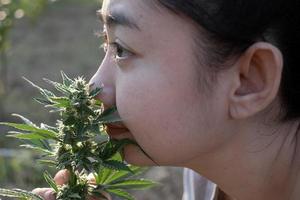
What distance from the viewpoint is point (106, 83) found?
1.88m

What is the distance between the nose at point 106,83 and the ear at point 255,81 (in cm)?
29

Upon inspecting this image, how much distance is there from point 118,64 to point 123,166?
0.27m

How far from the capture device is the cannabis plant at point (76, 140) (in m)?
1.73

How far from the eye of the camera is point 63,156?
1.74m

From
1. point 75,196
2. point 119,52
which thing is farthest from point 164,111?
point 75,196

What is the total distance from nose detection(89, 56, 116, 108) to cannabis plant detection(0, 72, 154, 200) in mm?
26

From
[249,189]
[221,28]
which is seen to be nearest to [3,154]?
[249,189]

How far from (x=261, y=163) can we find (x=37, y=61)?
4182mm

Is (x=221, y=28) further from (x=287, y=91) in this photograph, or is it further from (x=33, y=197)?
(x=33, y=197)

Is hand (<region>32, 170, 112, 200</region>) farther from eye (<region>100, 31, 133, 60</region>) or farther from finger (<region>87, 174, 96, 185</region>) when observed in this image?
eye (<region>100, 31, 133, 60</region>)

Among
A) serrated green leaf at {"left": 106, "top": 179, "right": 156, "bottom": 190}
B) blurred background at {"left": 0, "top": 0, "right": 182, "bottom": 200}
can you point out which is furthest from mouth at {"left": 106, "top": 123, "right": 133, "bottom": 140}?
blurred background at {"left": 0, "top": 0, "right": 182, "bottom": 200}

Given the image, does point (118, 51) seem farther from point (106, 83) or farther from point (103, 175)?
point (103, 175)

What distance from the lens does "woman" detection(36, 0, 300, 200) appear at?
5.96 feet

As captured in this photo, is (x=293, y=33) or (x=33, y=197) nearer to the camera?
(x=33, y=197)
